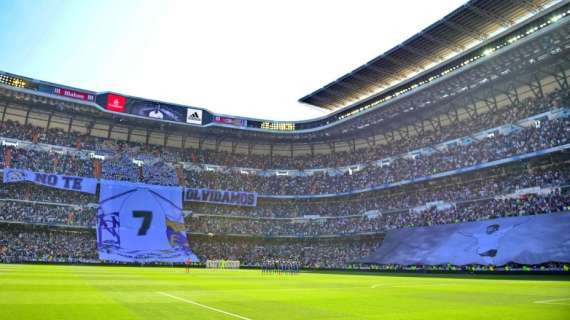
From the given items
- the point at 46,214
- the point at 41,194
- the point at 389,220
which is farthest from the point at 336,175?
the point at 41,194

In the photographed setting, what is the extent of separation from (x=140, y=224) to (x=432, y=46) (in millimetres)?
46789

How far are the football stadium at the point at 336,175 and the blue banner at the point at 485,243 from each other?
172mm

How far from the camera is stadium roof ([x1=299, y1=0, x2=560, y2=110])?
42.7 m

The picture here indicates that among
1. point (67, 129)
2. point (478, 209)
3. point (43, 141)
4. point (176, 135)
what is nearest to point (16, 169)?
point (43, 141)

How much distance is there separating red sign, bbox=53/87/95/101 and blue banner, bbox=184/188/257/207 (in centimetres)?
2024

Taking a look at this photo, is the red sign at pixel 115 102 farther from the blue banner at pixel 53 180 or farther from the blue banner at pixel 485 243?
the blue banner at pixel 485 243

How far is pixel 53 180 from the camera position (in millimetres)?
58719

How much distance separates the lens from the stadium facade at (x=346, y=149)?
44.6m

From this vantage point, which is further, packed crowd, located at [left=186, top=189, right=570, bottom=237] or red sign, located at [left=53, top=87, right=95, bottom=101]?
red sign, located at [left=53, top=87, right=95, bottom=101]

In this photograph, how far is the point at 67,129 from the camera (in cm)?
6788

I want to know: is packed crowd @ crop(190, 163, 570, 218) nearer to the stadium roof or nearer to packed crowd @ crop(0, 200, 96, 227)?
the stadium roof

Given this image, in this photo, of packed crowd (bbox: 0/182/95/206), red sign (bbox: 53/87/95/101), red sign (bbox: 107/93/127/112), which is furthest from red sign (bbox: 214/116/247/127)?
packed crowd (bbox: 0/182/95/206)

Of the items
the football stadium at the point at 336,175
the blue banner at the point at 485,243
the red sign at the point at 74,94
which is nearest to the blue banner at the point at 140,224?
the football stadium at the point at 336,175

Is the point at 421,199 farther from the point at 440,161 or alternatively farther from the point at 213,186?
the point at 213,186
